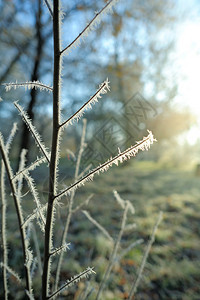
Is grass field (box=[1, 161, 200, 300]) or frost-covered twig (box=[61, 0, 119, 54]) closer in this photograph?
frost-covered twig (box=[61, 0, 119, 54])

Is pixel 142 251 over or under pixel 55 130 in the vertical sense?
under

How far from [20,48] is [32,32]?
627 millimetres

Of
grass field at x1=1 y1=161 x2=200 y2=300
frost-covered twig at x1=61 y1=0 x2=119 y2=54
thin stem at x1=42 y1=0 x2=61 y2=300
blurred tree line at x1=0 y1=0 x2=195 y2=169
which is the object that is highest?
blurred tree line at x1=0 y1=0 x2=195 y2=169

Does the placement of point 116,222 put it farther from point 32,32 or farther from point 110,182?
point 32,32

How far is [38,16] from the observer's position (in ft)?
10.4

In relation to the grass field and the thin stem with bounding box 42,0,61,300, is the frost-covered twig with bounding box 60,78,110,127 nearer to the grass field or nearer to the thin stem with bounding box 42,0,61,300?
the thin stem with bounding box 42,0,61,300

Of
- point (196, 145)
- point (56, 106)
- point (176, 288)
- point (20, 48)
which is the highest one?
point (20, 48)

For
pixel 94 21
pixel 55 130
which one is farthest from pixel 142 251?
pixel 94 21

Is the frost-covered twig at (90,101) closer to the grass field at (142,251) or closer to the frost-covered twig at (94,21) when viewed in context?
the frost-covered twig at (94,21)

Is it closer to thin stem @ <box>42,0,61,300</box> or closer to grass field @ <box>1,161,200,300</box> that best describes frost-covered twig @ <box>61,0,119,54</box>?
thin stem @ <box>42,0,61,300</box>

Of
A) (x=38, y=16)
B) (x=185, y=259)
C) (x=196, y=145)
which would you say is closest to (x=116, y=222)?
(x=185, y=259)

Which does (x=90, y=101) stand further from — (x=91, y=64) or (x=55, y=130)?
(x=91, y=64)

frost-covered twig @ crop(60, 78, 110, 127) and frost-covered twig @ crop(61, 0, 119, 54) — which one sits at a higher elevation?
frost-covered twig @ crop(61, 0, 119, 54)

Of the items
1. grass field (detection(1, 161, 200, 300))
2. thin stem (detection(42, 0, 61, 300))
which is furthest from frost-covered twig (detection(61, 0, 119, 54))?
grass field (detection(1, 161, 200, 300))
